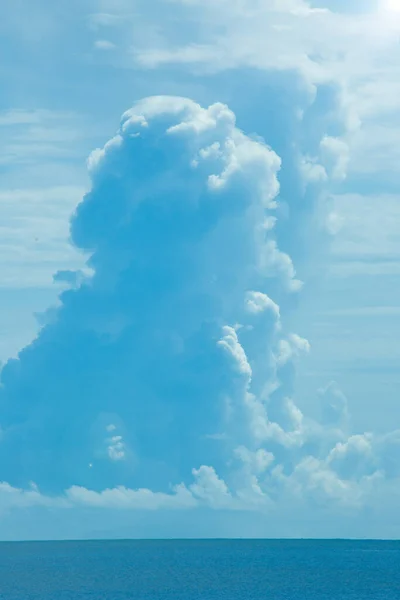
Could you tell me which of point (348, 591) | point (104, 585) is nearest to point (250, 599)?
point (348, 591)

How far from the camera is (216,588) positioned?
7338 inches

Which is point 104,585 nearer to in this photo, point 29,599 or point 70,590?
point 70,590

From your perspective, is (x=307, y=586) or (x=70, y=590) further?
(x=307, y=586)

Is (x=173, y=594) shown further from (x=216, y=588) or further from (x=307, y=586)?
(x=307, y=586)

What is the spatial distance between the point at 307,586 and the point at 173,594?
36.7 meters

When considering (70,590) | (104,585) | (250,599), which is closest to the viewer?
(250,599)

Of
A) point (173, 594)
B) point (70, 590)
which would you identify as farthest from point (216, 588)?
point (70, 590)

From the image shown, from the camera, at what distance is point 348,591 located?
18600 centimetres

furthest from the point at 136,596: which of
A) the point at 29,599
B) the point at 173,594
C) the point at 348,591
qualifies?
the point at 348,591

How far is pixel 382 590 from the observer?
190 m

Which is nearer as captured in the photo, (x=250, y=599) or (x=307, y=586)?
(x=250, y=599)

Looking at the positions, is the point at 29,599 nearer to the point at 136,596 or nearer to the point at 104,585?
the point at 136,596

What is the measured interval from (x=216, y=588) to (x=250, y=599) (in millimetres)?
22547

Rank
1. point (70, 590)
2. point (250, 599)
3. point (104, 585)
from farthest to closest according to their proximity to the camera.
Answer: point (104, 585)
point (70, 590)
point (250, 599)
